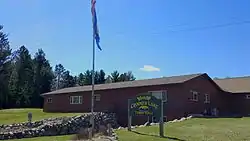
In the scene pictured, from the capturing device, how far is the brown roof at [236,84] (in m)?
42.4

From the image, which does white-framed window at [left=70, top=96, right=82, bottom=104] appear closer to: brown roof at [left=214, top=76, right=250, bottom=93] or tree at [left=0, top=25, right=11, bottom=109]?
brown roof at [left=214, top=76, right=250, bottom=93]

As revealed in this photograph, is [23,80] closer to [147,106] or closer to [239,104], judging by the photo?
[239,104]

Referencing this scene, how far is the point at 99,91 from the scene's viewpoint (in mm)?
42219

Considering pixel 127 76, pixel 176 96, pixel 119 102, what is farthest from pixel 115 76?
pixel 176 96

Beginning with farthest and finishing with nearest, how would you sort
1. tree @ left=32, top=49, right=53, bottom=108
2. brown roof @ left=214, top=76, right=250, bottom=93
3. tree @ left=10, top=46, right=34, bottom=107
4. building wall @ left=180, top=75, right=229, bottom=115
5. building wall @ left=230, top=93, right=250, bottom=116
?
tree @ left=32, top=49, right=53, bottom=108, tree @ left=10, top=46, right=34, bottom=107, brown roof @ left=214, top=76, right=250, bottom=93, building wall @ left=230, top=93, right=250, bottom=116, building wall @ left=180, top=75, right=229, bottom=115

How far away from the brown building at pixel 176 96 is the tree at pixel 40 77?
81.7ft

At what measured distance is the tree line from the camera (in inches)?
2667

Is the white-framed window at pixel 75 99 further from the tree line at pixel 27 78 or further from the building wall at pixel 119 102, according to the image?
the tree line at pixel 27 78

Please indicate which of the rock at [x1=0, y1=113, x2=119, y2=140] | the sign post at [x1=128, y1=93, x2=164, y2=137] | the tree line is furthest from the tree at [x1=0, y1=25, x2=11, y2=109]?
the sign post at [x1=128, y1=93, x2=164, y2=137]

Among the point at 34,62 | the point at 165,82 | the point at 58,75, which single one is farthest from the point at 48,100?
the point at 58,75

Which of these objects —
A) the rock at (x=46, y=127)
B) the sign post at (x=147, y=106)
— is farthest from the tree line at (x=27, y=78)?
the sign post at (x=147, y=106)

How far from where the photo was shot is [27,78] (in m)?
78.6

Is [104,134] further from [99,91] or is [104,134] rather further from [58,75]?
[58,75]

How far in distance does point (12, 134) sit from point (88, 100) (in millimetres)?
17998
